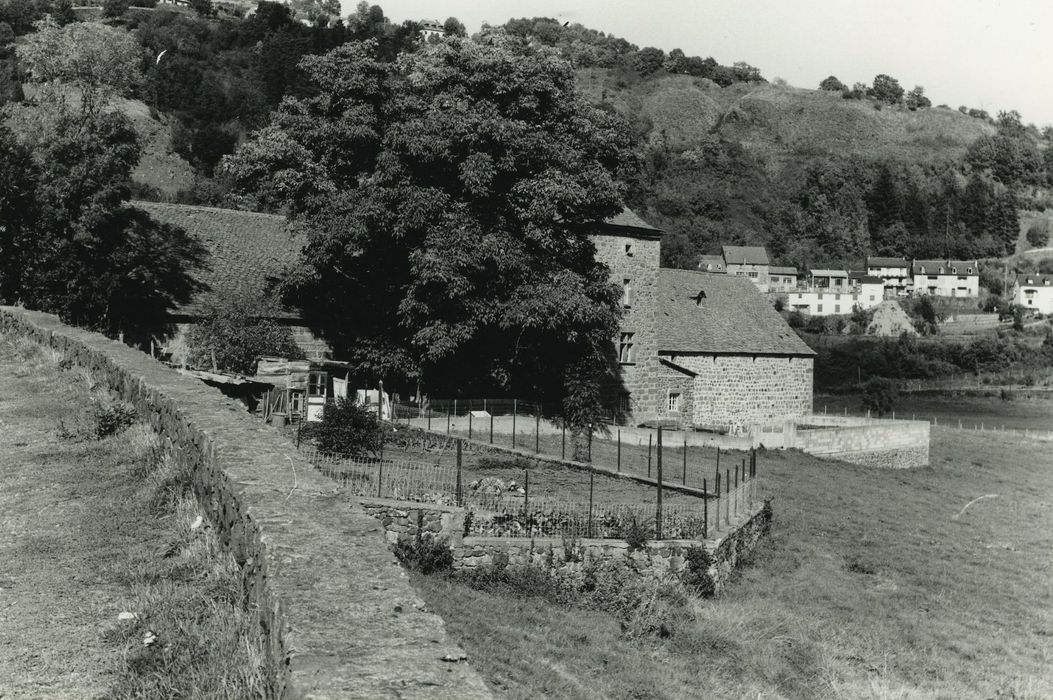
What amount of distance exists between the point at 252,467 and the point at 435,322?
2381 cm

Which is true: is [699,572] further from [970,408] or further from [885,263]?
[885,263]

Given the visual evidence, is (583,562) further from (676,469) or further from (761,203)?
(761,203)

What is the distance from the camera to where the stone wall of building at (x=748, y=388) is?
43.7 metres

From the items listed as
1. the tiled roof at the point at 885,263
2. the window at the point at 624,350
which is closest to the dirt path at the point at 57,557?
the window at the point at 624,350

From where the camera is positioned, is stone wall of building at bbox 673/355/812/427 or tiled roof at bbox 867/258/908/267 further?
tiled roof at bbox 867/258/908/267

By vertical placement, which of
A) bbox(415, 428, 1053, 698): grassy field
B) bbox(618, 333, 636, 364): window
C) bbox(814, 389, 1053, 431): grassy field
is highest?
bbox(618, 333, 636, 364): window

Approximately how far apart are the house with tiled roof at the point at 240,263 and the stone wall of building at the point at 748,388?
1686cm

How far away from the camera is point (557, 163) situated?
33312 millimetres

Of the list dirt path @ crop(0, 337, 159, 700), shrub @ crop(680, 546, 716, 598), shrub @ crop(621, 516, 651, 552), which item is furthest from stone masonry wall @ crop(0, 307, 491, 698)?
shrub @ crop(680, 546, 716, 598)

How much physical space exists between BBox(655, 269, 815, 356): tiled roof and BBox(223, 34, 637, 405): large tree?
799cm

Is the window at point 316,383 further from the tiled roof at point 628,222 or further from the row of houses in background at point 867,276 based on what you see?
the row of houses in background at point 867,276

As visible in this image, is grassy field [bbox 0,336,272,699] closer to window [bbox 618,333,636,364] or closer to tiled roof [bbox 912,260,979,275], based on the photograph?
window [bbox 618,333,636,364]

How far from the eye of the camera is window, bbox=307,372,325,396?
32.3m

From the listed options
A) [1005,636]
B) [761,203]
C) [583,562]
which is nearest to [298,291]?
[583,562]
